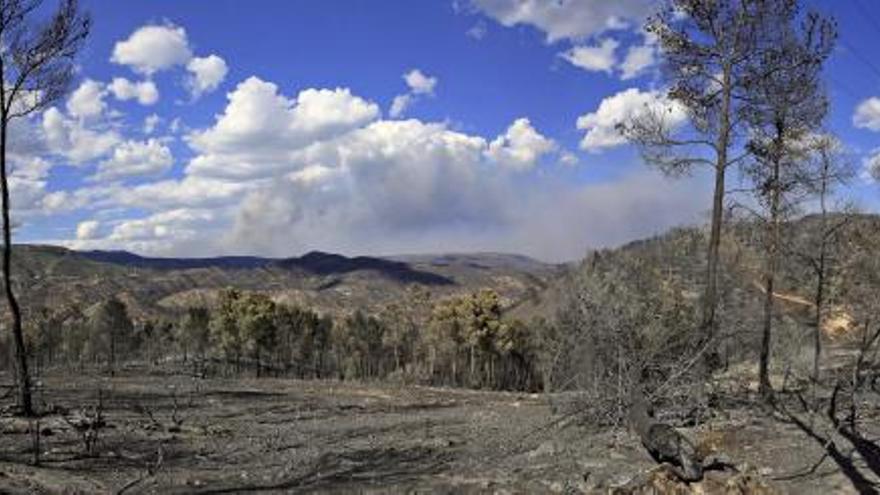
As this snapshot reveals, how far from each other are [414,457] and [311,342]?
103 meters

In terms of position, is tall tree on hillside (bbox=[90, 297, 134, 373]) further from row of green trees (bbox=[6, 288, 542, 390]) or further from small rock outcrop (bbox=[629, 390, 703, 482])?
small rock outcrop (bbox=[629, 390, 703, 482])

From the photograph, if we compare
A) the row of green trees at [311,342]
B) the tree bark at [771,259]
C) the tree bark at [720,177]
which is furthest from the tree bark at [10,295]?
the row of green trees at [311,342]

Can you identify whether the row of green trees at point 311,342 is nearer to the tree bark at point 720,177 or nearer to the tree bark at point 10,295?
the tree bark at point 10,295

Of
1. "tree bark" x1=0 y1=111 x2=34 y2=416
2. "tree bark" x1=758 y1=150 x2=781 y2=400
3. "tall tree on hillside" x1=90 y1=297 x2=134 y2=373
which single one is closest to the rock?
"tree bark" x1=758 y1=150 x2=781 y2=400

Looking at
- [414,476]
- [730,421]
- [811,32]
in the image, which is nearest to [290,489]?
[414,476]

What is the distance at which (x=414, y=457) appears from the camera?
16781 millimetres

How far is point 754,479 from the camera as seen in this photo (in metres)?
14.1

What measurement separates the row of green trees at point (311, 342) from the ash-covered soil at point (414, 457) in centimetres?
5850

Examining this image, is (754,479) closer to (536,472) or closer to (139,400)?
(536,472)

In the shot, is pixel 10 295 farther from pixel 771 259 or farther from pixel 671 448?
pixel 771 259

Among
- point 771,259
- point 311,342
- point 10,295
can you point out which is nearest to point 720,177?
point 771,259

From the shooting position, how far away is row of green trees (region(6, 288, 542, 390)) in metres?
94.1

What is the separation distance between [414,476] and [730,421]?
6.28m

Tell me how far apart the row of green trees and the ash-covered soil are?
2303 inches
